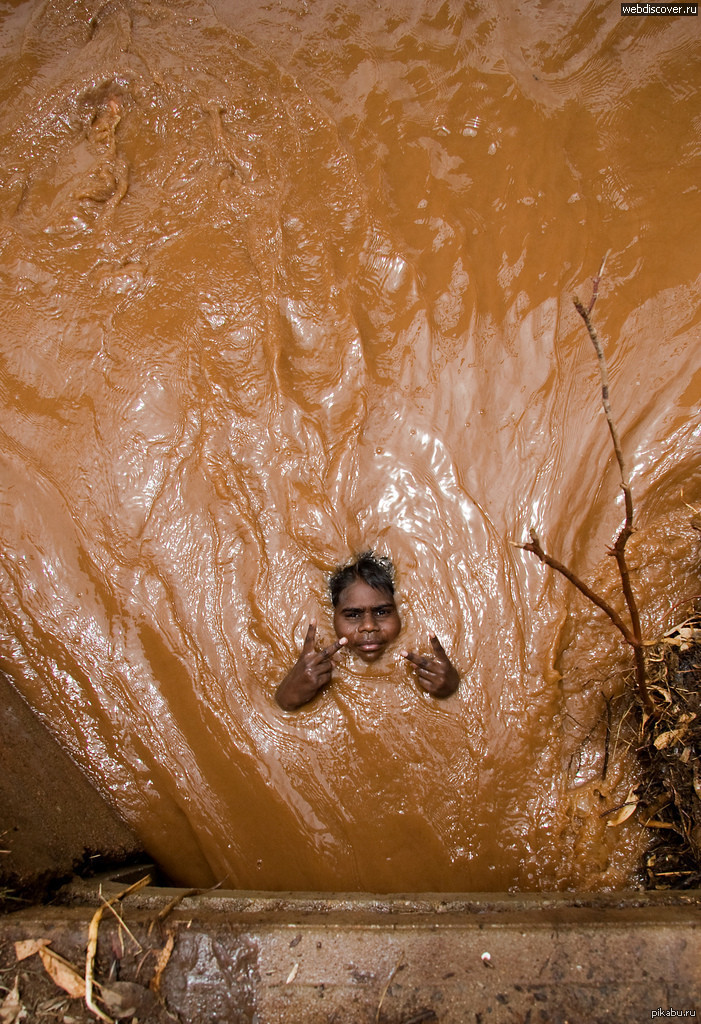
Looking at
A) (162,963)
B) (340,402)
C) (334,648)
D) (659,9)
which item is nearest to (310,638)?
(334,648)

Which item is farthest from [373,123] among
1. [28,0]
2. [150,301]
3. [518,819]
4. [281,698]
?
[518,819]

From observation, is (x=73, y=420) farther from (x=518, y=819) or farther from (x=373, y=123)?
(x=518, y=819)

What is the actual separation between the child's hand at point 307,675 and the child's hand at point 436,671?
45 cm

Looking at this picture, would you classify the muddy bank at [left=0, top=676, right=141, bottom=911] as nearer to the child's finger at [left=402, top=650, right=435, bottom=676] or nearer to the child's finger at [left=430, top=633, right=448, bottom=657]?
the child's finger at [left=402, top=650, right=435, bottom=676]

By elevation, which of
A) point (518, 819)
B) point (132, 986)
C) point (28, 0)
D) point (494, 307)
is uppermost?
point (28, 0)

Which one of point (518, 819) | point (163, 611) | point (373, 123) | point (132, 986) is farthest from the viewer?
point (373, 123)

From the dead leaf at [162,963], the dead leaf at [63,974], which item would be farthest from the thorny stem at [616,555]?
the dead leaf at [63,974]

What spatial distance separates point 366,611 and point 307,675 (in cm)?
50

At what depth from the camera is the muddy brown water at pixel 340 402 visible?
12.7 ft

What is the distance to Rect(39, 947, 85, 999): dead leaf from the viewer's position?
267 cm

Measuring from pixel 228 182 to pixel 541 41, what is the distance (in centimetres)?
243

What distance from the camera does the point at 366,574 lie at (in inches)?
161

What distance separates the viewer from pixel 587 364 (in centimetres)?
437

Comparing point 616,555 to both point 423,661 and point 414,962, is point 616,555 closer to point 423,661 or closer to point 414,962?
point 423,661
